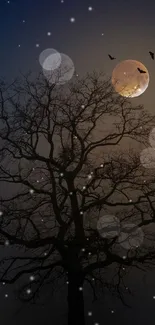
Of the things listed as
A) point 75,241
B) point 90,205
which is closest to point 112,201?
point 90,205

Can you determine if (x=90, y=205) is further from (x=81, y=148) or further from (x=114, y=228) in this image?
(x=81, y=148)

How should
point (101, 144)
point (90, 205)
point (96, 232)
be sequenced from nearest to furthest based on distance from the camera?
point (96, 232) < point (90, 205) < point (101, 144)

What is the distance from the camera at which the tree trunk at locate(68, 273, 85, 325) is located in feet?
31.1

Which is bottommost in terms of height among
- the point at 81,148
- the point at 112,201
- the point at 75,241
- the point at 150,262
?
the point at 150,262

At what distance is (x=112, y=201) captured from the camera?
10.2 metres

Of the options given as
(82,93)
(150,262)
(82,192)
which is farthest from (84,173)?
(150,262)

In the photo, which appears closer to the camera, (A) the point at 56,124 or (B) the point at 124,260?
(B) the point at 124,260

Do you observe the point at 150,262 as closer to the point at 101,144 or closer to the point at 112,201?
the point at 112,201

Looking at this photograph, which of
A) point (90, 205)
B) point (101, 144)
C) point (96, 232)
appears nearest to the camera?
point (96, 232)

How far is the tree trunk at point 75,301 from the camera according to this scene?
9.48 meters

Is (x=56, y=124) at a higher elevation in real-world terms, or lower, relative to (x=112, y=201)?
higher

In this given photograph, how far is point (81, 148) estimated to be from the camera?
1073cm

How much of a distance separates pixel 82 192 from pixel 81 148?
50.2 inches

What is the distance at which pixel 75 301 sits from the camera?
31.7ft
